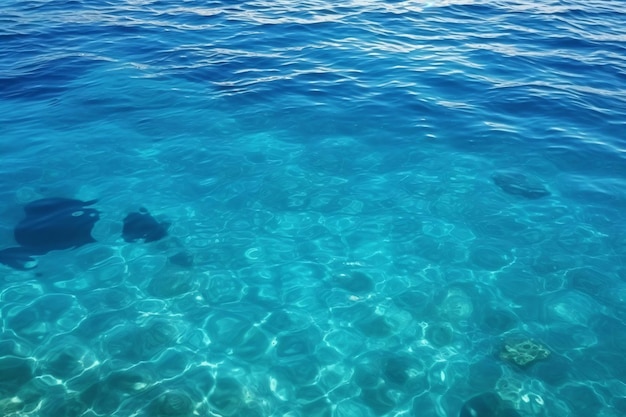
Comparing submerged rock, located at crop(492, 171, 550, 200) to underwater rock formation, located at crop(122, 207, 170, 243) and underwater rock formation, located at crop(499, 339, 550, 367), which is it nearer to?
underwater rock formation, located at crop(499, 339, 550, 367)

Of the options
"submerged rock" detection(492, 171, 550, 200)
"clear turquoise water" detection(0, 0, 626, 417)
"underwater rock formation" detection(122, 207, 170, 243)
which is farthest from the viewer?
"submerged rock" detection(492, 171, 550, 200)

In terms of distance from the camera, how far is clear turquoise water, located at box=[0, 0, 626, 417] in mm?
9812

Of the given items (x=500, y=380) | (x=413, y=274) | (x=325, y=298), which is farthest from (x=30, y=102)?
(x=500, y=380)

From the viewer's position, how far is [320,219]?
1396 centimetres

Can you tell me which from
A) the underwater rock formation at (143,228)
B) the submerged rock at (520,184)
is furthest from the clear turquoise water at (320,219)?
the underwater rock formation at (143,228)

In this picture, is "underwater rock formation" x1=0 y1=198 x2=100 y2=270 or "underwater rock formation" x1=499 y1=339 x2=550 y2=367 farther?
"underwater rock formation" x1=0 y1=198 x2=100 y2=270

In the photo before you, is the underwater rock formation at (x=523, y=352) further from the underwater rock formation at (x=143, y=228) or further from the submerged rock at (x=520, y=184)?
the underwater rock formation at (x=143, y=228)

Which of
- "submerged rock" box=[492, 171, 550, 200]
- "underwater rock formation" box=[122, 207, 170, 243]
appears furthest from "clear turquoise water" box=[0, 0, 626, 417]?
"underwater rock formation" box=[122, 207, 170, 243]

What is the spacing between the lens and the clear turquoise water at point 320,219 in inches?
386

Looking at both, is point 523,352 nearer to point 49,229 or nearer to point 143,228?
point 143,228

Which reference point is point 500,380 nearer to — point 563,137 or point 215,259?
point 215,259

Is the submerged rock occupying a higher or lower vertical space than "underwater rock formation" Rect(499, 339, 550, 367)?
higher

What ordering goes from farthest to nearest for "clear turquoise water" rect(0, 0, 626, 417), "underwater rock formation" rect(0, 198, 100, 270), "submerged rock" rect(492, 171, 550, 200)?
1. "submerged rock" rect(492, 171, 550, 200)
2. "underwater rock formation" rect(0, 198, 100, 270)
3. "clear turquoise water" rect(0, 0, 626, 417)

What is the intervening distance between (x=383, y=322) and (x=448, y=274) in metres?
2.29
